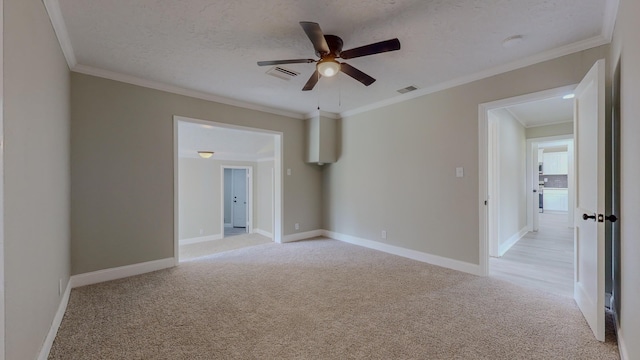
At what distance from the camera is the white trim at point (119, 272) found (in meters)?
3.02

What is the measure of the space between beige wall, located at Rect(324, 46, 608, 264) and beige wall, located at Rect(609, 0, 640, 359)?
104cm

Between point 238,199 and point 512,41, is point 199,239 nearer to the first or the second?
point 238,199

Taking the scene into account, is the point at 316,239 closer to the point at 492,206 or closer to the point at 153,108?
the point at 492,206

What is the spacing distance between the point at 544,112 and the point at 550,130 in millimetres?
1316

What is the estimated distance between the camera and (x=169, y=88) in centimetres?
372

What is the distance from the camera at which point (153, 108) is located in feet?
11.8

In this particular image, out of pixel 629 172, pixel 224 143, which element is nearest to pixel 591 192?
pixel 629 172

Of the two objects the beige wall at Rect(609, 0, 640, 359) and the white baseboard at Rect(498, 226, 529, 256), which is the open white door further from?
the white baseboard at Rect(498, 226, 529, 256)

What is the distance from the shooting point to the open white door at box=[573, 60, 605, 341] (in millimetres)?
1965

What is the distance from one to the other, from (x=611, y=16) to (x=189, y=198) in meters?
7.21

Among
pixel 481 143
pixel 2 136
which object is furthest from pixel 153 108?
pixel 481 143

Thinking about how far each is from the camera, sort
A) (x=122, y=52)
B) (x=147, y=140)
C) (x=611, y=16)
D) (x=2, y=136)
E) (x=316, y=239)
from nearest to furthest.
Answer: (x=2, y=136) → (x=611, y=16) → (x=122, y=52) → (x=147, y=140) → (x=316, y=239)

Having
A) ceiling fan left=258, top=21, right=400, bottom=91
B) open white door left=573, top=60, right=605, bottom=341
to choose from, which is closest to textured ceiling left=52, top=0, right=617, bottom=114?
ceiling fan left=258, top=21, right=400, bottom=91

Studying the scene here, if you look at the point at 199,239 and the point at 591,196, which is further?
the point at 199,239
